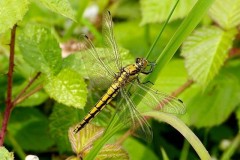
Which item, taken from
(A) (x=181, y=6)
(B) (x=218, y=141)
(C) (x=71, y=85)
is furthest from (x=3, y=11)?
(B) (x=218, y=141)

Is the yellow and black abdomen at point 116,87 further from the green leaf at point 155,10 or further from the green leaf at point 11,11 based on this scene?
the green leaf at point 155,10

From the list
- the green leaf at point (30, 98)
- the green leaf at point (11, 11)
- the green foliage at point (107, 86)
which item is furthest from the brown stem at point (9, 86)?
the green leaf at point (30, 98)

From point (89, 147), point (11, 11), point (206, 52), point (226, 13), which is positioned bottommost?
point (89, 147)

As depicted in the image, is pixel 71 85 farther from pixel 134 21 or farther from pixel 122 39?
pixel 134 21

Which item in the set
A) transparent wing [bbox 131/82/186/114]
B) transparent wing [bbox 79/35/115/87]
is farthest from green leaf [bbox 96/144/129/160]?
transparent wing [bbox 79/35/115/87]

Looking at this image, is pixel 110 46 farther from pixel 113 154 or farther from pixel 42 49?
pixel 113 154

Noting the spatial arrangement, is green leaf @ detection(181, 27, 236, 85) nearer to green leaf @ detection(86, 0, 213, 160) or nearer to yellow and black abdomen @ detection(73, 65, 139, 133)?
yellow and black abdomen @ detection(73, 65, 139, 133)

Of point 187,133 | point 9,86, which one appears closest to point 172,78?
point 9,86
